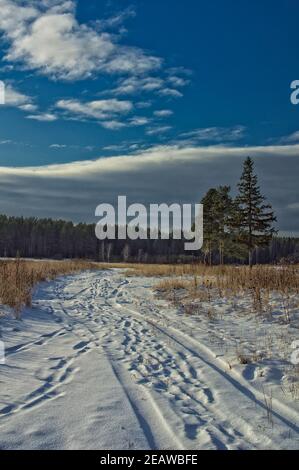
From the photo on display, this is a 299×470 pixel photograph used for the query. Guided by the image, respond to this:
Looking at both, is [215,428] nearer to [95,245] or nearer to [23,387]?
[23,387]

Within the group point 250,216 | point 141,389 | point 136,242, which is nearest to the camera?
point 141,389

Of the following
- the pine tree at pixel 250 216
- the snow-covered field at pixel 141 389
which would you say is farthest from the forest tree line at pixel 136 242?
the snow-covered field at pixel 141 389

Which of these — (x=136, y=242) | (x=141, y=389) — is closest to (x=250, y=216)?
(x=141, y=389)

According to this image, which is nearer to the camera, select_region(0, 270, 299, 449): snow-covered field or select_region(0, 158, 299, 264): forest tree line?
select_region(0, 270, 299, 449): snow-covered field

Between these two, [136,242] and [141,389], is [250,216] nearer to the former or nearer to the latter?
[141,389]

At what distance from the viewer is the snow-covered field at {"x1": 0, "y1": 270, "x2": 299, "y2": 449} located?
3697 millimetres

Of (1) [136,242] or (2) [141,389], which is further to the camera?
(1) [136,242]

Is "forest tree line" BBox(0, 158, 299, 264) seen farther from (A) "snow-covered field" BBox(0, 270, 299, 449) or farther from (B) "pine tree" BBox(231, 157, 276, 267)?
(A) "snow-covered field" BBox(0, 270, 299, 449)

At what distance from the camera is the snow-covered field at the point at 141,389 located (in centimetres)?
370

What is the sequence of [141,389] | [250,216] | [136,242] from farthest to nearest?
[136,242]
[250,216]
[141,389]

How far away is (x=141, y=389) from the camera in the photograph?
5.00 meters

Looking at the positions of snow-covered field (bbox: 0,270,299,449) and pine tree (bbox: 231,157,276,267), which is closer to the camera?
snow-covered field (bbox: 0,270,299,449)

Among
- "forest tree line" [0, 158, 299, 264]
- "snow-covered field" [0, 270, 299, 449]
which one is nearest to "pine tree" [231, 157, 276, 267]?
"forest tree line" [0, 158, 299, 264]
